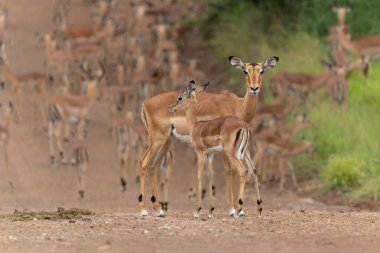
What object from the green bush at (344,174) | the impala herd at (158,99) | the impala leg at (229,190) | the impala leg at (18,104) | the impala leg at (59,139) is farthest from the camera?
the impala leg at (18,104)

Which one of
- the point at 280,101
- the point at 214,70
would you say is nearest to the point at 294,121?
the point at 280,101

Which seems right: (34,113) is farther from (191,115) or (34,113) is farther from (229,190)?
(229,190)

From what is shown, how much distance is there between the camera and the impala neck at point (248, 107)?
42.1 feet

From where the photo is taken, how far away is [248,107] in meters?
12.9

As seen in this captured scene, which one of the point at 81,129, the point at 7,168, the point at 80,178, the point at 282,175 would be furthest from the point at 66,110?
the point at 282,175

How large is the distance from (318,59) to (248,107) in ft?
30.3

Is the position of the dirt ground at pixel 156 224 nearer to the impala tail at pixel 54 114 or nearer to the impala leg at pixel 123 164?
the impala leg at pixel 123 164

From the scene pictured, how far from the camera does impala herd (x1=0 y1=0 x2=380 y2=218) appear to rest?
12656mm

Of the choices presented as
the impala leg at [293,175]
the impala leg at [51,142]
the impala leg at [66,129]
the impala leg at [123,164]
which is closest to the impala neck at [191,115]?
the impala leg at [293,175]

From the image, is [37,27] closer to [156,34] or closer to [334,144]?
[156,34]

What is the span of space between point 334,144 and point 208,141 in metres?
6.04

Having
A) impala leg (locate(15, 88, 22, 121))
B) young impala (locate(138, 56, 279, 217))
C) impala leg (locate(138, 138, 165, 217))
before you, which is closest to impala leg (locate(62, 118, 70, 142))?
impala leg (locate(15, 88, 22, 121))

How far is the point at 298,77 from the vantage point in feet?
64.1

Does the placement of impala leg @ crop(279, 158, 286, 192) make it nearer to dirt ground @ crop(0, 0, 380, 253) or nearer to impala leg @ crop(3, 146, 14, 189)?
dirt ground @ crop(0, 0, 380, 253)
